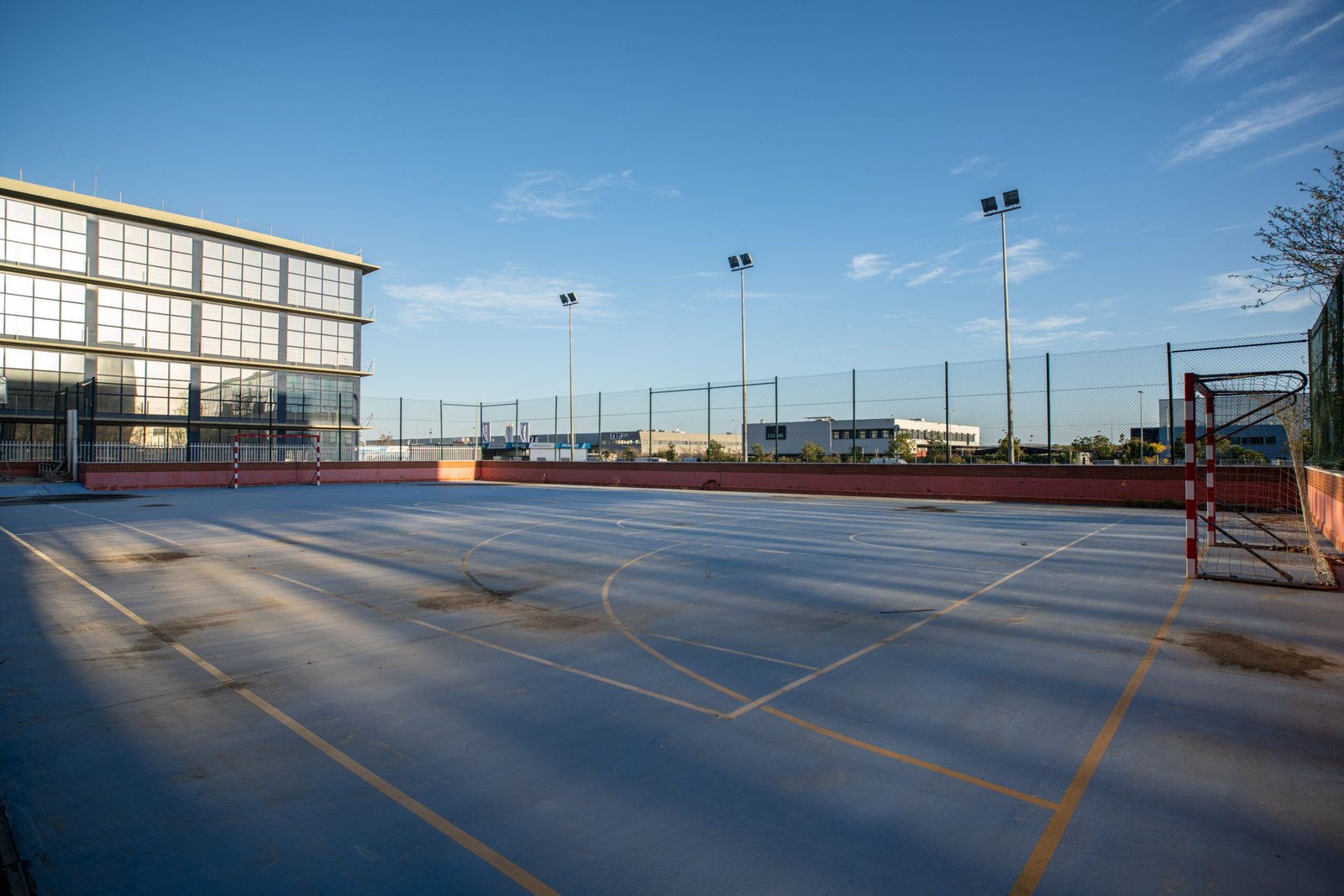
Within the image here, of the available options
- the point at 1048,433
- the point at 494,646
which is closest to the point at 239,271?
the point at 1048,433

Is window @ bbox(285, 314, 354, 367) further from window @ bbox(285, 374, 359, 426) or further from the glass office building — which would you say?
window @ bbox(285, 374, 359, 426)

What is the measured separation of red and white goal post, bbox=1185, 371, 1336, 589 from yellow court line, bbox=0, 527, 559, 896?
1015 cm

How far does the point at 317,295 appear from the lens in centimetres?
5650

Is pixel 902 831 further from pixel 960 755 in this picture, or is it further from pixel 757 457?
pixel 757 457

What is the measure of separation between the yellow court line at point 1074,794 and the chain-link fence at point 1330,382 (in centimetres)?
1024

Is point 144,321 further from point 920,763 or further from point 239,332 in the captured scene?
point 920,763

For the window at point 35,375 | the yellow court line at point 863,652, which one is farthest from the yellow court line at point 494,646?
the window at point 35,375

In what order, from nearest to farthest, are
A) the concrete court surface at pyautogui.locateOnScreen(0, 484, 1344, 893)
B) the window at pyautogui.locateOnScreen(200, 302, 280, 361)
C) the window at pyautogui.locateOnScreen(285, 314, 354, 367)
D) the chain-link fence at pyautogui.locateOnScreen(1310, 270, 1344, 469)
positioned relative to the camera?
the concrete court surface at pyautogui.locateOnScreen(0, 484, 1344, 893), the chain-link fence at pyautogui.locateOnScreen(1310, 270, 1344, 469), the window at pyautogui.locateOnScreen(200, 302, 280, 361), the window at pyautogui.locateOnScreen(285, 314, 354, 367)

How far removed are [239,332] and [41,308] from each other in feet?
36.5

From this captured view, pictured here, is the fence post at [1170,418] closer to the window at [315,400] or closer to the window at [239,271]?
the window at [315,400]

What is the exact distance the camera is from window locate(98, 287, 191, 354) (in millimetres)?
46438

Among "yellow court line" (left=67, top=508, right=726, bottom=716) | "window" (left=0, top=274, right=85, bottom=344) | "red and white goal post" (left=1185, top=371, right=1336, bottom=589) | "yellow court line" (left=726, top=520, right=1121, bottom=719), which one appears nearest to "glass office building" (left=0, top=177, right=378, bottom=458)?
"window" (left=0, top=274, right=85, bottom=344)

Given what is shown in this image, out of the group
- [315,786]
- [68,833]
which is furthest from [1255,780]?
[68,833]

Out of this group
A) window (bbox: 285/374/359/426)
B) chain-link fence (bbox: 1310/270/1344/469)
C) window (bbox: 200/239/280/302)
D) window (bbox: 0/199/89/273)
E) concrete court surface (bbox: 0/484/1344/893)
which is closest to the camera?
concrete court surface (bbox: 0/484/1344/893)
